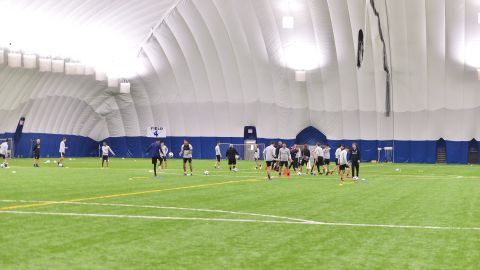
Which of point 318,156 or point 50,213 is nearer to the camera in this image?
point 50,213

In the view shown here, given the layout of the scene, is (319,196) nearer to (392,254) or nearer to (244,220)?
(244,220)

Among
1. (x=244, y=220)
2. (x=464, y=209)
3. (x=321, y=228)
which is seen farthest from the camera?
(x=464, y=209)

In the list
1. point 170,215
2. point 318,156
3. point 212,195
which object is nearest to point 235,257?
point 170,215

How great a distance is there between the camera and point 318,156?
45.8 meters

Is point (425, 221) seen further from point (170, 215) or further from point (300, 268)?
point (300, 268)

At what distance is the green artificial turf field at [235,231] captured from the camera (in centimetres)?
1048

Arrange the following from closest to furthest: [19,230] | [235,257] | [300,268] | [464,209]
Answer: [300,268], [235,257], [19,230], [464,209]

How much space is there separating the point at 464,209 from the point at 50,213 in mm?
11138

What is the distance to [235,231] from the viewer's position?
554 inches

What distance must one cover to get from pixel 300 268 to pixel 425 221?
24.3 feet

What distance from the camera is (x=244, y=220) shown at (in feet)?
53.2

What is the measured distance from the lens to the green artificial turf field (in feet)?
34.4

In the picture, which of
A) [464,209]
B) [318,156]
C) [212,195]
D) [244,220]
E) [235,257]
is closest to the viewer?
[235,257]

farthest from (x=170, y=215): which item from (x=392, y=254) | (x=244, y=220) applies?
(x=392, y=254)
